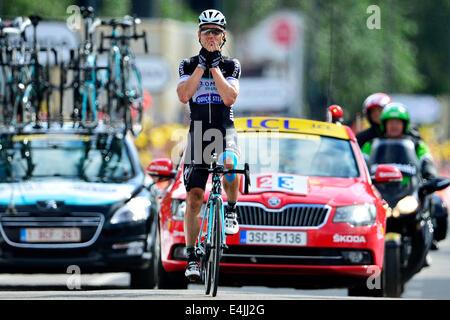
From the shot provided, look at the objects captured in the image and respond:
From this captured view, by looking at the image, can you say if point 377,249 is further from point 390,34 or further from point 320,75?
point 390,34

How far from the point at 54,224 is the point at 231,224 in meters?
3.37

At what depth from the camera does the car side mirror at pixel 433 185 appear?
14.1 m

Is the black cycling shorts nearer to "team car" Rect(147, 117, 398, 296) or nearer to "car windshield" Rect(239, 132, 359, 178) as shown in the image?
"team car" Rect(147, 117, 398, 296)

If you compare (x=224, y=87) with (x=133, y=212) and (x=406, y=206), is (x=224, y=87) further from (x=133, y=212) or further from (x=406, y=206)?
(x=406, y=206)

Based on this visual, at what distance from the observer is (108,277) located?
17.3 m

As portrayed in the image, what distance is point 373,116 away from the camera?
16281mm

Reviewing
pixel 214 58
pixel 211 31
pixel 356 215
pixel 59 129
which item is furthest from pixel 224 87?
pixel 59 129

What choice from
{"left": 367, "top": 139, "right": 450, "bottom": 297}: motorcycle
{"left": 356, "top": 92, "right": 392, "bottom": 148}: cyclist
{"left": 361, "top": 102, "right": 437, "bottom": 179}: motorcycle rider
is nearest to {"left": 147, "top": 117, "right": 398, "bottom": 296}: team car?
{"left": 367, "top": 139, "right": 450, "bottom": 297}: motorcycle

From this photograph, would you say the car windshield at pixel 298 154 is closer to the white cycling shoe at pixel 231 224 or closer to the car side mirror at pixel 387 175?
the car side mirror at pixel 387 175

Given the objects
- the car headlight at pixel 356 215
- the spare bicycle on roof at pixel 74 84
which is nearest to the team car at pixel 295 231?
the car headlight at pixel 356 215

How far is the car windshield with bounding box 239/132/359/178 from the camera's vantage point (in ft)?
43.3

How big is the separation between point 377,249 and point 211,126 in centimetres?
232

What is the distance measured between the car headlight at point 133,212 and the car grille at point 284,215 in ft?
6.84
